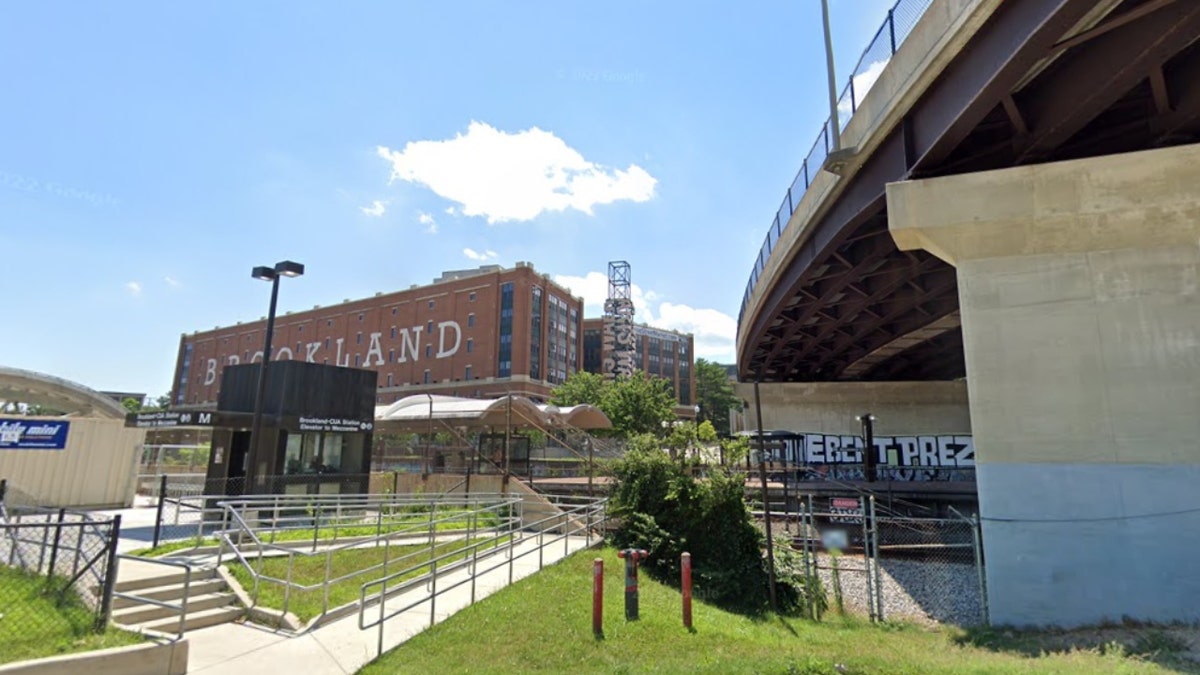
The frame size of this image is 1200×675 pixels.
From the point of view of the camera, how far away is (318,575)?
11.1 metres

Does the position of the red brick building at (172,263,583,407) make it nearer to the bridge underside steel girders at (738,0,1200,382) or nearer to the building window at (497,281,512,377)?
the building window at (497,281,512,377)

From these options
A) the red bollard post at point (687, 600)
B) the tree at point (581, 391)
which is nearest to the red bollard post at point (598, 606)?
the red bollard post at point (687, 600)

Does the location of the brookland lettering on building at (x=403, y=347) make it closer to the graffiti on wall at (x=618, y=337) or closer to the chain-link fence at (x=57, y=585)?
the graffiti on wall at (x=618, y=337)

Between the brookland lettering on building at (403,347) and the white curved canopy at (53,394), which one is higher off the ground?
the brookland lettering on building at (403,347)

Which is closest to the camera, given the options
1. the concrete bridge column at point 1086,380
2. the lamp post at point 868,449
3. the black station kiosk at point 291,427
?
the concrete bridge column at point 1086,380

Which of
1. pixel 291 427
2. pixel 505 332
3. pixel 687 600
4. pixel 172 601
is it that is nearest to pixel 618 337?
pixel 505 332

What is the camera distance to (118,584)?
30.1ft

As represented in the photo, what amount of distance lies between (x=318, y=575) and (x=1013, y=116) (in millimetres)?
14131

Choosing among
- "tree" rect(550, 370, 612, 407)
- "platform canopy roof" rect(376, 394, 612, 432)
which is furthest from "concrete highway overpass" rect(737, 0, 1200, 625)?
"tree" rect(550, 370, 612, 407)

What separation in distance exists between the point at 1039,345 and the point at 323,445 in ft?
65.9

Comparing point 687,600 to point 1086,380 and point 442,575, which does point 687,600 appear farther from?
point 1086,380

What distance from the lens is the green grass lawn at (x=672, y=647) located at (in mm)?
7301

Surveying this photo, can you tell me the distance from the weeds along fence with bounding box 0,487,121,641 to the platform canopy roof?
623 inches

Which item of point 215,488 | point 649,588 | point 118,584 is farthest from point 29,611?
point 215,488
